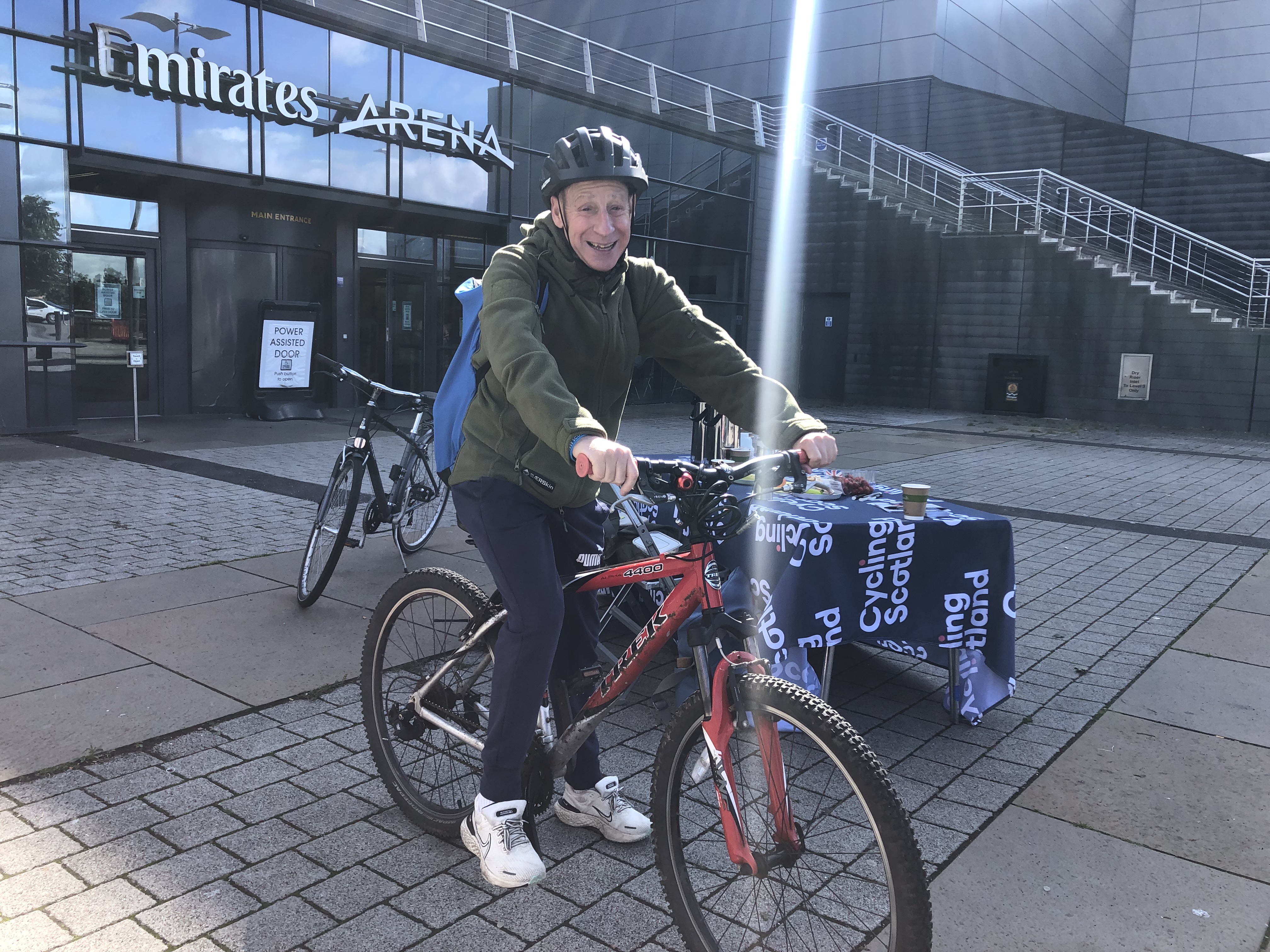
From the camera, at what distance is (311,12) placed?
14.4m

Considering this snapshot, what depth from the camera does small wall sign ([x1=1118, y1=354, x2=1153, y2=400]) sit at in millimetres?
19656

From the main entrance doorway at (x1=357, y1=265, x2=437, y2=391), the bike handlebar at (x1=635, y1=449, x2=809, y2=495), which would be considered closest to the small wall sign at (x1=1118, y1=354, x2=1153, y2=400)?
the main entrance doorway at (x1=357, y1=265, x2=437, y2=391)

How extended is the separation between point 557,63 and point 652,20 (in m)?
11.5

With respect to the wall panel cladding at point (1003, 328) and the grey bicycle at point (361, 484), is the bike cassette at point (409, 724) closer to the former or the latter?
the grey bicycle at point (361, 484)

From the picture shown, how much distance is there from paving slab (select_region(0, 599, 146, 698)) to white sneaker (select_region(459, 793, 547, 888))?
2.54 meters

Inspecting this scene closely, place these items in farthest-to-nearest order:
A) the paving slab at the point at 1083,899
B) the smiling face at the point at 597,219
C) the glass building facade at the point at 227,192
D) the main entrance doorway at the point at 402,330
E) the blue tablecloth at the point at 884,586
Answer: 1. the main entrance doorway at the point at 402,330
2. the glass building facade at the point at 227,192
3. the blue tablecloth at the point at 884,586
4. the paving slab at the point at 1083,899
5. the smiling face at the point at 597,219

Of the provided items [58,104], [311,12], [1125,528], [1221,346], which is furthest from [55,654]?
[1221,346]

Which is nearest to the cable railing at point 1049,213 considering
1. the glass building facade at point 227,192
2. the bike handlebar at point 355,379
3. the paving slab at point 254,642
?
the glass building facade at point 227,192

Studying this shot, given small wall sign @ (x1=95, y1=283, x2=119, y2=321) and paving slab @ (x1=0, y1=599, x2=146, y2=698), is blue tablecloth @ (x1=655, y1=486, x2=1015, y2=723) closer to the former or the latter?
paving slab @ (x1=0, y1=599, x2=146, y2=698)

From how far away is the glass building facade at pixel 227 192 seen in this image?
12.3m

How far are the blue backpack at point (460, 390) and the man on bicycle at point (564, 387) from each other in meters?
0.03

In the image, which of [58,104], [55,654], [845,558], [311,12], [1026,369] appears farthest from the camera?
[1026,369]

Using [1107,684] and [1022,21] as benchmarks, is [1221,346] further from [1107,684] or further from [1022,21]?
[1107,684]

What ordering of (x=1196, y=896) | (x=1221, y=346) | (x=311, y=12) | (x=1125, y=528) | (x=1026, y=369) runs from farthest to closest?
(x=1026, y=369) → (x=1221, y=346) → (x=311, y=12) → (x=1125, y=528) → (x=1196, y=896)
